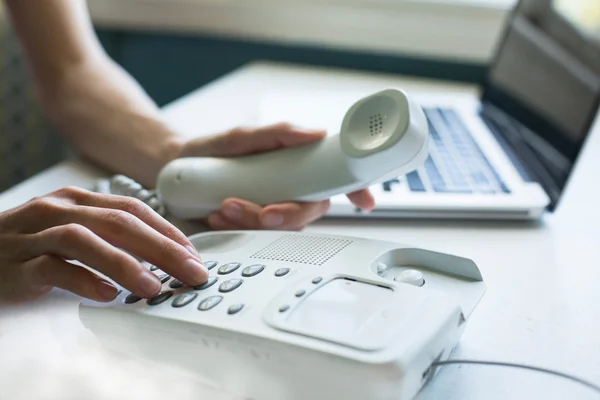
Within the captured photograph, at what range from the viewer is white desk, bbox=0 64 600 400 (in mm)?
408

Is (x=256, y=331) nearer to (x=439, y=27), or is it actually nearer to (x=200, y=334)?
(x=200, y=334)

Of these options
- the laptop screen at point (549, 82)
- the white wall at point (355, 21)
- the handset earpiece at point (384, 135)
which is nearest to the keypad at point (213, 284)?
the handset earpiece at point (384, 135)

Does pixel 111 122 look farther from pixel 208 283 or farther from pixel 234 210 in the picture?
pixel 208 283

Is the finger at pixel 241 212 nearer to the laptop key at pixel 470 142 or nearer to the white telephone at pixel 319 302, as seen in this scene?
the white telephone at pixel 319 302

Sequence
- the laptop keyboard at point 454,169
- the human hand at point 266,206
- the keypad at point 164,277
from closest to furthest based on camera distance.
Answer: the keypad at point 164,277 → the human hand at point 266,206 → the laptop keyboard at point 454,169

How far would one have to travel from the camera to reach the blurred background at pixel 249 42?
3.69 ft

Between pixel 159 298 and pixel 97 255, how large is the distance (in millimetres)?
49

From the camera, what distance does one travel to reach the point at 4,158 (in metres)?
1.23

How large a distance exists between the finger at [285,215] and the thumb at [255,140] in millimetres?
51

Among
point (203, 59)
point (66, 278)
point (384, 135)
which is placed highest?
point (384, 135)

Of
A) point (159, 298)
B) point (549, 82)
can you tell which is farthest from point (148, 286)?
point (549, 82)

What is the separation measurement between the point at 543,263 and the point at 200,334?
1.08 feet

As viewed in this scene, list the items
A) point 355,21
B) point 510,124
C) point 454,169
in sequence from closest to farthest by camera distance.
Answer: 1. point 454,169
2. point 510,124
3. point 355,21

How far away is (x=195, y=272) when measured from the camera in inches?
16.4
